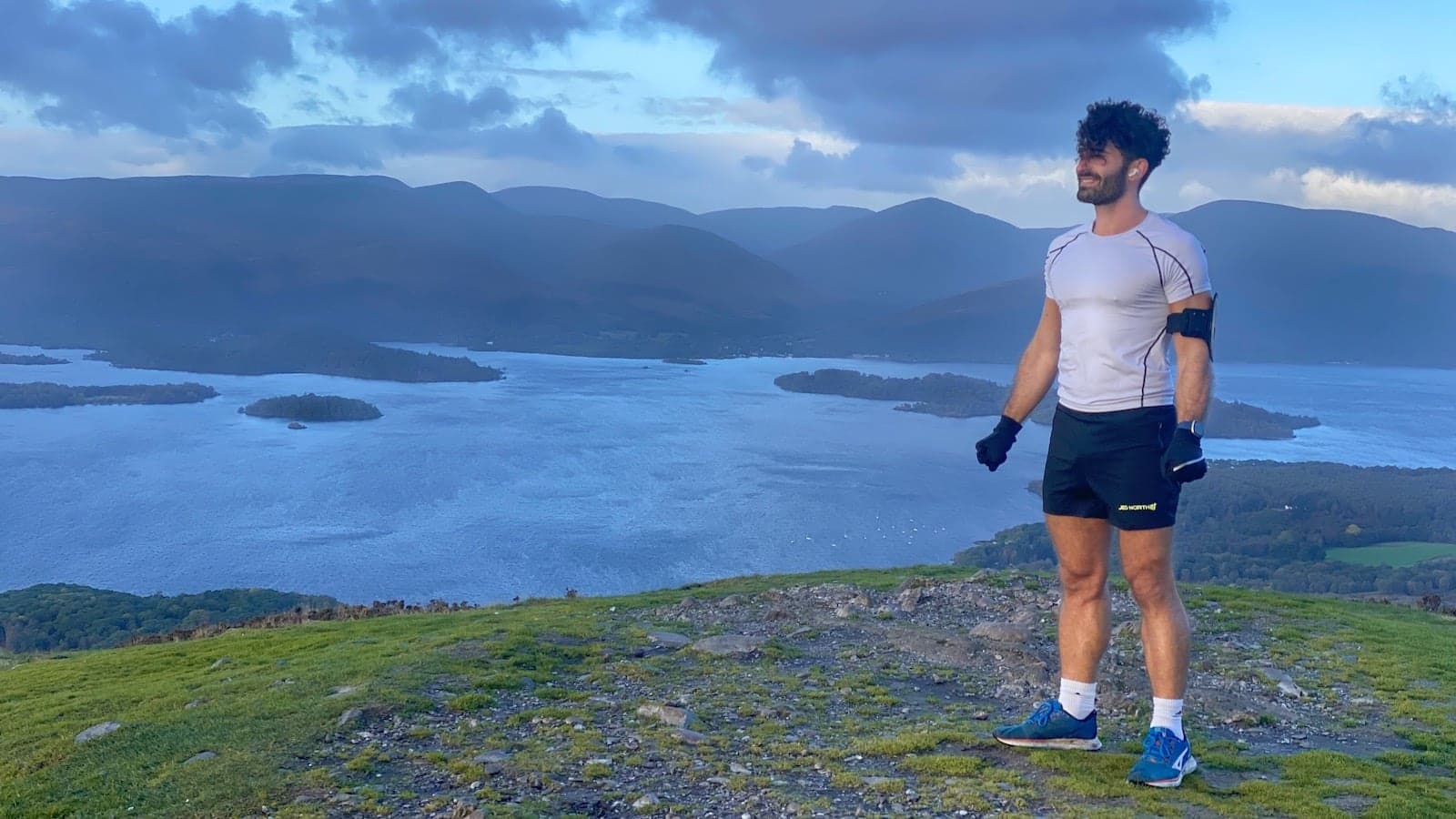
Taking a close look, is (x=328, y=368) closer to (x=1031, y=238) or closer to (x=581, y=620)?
(x=581, y=620)

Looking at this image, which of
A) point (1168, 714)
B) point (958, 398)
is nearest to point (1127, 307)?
point (1168, 714)

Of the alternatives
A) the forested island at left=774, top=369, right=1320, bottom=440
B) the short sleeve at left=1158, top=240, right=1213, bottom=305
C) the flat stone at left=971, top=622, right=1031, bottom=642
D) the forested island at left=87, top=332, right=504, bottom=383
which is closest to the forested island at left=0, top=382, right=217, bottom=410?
the forested island at left=87, top=332, right=504, bottom=383

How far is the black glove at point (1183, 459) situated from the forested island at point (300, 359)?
101 m

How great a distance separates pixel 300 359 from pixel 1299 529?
9410 centimetres

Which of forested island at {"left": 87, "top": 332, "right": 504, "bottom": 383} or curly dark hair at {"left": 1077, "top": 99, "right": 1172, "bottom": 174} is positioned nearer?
curly dark hair at {"left": 1077, "top": 99, "right": 1172, "bottom": 174}

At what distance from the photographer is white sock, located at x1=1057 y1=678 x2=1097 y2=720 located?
5.25 metres

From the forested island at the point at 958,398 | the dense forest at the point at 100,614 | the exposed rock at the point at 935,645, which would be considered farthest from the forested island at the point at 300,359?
the exposed rock at the point at 935,645

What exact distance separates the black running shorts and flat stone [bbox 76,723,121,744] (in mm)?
5583

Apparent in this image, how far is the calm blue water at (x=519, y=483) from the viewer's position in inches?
1610

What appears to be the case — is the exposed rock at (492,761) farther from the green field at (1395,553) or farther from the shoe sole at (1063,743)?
the green field at (1395,553)

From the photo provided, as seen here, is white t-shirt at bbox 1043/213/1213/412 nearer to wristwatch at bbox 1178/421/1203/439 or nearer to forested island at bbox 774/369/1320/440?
wristwatch at bbox 1178/421/1203/439

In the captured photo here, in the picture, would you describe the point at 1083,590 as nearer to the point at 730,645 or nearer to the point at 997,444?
the point at 997,444

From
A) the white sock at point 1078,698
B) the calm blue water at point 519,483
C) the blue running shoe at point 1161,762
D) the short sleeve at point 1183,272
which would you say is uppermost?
the short sleeve at point 1183,272

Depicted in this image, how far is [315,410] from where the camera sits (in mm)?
79375
